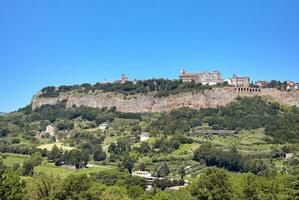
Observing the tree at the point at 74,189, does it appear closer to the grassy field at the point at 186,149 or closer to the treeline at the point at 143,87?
the grassy field at the point at 186,149

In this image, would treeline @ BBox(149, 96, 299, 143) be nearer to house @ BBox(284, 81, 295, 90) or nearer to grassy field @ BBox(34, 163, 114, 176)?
house @ BBox(284, 81, 295, 90)

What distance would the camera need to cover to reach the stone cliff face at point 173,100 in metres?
133

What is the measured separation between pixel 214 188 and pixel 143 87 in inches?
3834

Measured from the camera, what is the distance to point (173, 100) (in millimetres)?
135750

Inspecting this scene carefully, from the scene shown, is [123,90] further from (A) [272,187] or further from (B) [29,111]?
(A) [272,187]

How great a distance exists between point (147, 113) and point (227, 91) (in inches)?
901

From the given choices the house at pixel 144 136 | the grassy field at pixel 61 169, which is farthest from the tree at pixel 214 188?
the house at pixel 144 136

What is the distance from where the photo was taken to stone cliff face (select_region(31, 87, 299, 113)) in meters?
133

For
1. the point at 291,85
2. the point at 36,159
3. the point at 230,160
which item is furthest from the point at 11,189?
the point at 291,85

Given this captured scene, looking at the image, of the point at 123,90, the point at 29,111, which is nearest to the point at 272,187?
the point at 123,90

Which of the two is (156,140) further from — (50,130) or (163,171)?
(50,130)

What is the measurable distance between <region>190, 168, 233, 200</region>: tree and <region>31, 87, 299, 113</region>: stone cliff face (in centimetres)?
8237

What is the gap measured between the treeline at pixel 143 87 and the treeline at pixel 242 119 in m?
9.00

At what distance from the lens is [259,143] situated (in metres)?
104
